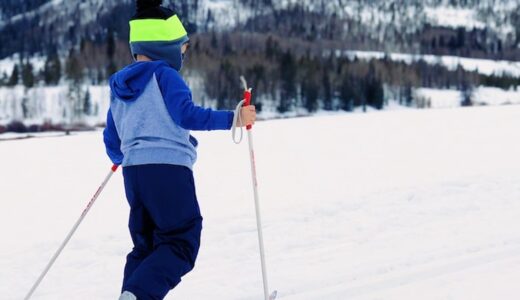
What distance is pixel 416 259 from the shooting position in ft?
16.3

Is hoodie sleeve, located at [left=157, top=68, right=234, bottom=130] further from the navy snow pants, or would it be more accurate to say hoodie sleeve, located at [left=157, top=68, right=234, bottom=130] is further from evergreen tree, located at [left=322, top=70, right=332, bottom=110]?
evergreen tree, located at [left=322, top=70, right=332, bottom=110]

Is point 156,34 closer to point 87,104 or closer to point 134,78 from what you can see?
point 134,78

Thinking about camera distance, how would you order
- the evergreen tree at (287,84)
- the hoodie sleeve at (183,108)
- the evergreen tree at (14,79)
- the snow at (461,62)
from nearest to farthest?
the hoodie sleeve at (183,108) < the evergreen tree at (14,79) < the evergreen tree at (287,84) < the snow at (461,62)

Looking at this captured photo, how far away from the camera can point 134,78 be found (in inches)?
121

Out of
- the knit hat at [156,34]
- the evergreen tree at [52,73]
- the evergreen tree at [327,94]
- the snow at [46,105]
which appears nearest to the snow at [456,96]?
the evergreen tree at [327,94]

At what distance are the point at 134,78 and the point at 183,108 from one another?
0.95 ft

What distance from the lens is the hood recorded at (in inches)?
120

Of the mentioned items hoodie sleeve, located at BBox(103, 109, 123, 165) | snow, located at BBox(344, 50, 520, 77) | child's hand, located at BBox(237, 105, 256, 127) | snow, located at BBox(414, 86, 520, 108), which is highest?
child's hand, located at BBox(237, 105, 256, 127)

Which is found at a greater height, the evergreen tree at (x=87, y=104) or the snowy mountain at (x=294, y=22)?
the snowy mountain at (x=294, y=22)

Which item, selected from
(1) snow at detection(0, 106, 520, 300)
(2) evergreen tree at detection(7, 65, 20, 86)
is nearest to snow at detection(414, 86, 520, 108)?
(2) evergreen tree at detection(7, 65, 20, 86)

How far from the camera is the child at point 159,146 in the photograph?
3.02 metres

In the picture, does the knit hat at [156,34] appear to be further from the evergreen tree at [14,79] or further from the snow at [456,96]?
the snow at [456,96]

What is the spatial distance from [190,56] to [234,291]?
104 metres

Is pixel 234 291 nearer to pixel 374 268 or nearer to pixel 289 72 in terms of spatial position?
pixel 374 268
